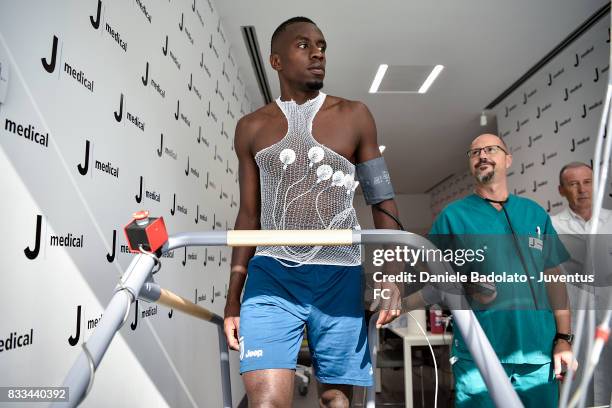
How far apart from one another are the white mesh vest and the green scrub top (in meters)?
0.46

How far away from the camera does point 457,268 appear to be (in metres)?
1.22

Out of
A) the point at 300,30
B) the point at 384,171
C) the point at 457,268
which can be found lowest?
the point at 457,268

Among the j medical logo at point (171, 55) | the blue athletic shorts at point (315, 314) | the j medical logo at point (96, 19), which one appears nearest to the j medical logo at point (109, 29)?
the j medical logo at point (96, 19)

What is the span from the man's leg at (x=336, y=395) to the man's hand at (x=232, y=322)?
272 millimetres

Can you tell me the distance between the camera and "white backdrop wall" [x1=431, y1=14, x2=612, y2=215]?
3912 millimetres

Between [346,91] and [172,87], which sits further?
[346,91]

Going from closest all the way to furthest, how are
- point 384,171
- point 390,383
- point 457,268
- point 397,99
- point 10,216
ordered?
point 10,216 → point 457,268 → point 384,171 → point 390,383 → point 397,99

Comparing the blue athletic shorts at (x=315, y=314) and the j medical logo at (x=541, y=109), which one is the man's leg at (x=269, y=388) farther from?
the j medical logo at (x=541, y=109)

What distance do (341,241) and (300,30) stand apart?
0.80m

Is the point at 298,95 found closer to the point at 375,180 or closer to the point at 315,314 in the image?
the point at 375,180

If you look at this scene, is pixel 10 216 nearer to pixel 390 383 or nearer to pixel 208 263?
pixel 208 263

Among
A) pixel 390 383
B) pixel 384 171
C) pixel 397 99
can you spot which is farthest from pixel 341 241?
pixel 397 99

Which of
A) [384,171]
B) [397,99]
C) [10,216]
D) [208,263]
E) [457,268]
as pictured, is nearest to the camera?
[10,216]

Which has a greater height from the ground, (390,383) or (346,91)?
(346,91)
